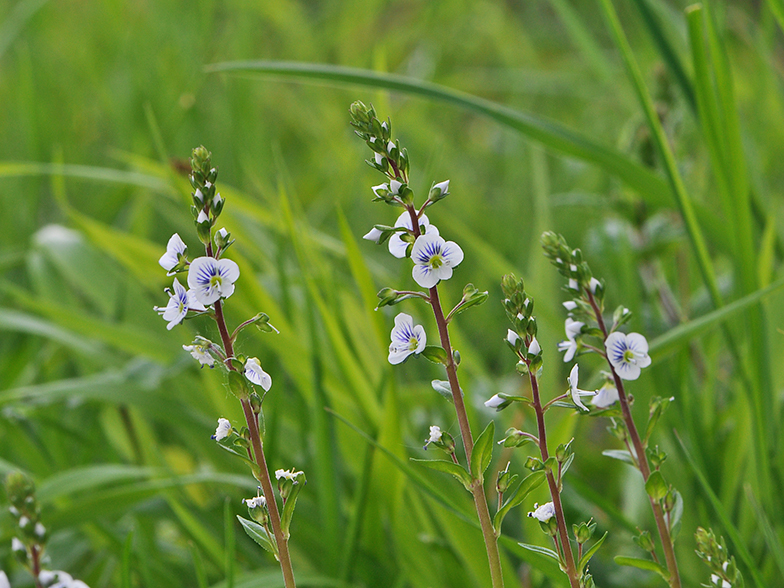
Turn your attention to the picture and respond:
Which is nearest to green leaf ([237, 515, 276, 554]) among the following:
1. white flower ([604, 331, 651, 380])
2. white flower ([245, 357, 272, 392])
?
white flower ([245, 357, 272, 392])

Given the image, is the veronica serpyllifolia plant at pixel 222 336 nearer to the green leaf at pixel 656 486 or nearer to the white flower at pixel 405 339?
the white flower at pixel 405 339

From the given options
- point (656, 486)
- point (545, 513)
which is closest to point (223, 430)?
point (545, 513)

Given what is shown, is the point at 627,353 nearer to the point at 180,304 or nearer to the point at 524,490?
the point at 524,490

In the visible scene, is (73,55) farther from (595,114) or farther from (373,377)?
(373,377)

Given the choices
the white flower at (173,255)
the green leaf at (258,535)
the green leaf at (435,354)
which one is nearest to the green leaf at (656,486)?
the green leaf at (435,354)

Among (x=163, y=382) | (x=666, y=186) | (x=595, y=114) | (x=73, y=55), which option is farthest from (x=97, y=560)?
(x=73, y=55)

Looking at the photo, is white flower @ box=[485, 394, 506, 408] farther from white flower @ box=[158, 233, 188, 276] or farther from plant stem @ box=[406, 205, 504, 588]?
white flower @ box=[158, 233, 188, 276]

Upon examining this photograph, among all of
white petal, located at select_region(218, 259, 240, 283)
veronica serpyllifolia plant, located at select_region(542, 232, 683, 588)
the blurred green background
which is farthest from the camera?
the blurred green background

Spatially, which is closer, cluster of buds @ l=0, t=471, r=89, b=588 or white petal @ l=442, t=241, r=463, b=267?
white petal @ l=442, t=241, r=463, b=267
